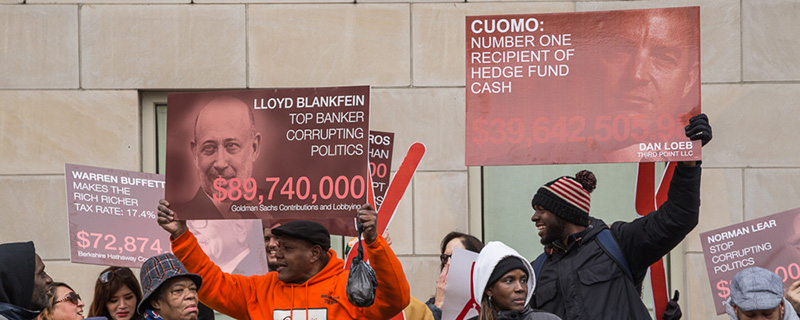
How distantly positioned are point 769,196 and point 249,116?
199 inches

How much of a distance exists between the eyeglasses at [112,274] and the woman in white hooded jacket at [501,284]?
236 centimetres

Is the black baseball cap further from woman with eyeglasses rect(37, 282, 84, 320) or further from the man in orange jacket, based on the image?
woman with eyeglasses rect(37, 282, 84, 320)

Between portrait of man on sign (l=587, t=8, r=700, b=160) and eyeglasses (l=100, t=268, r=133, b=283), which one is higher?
portrait of man on sign (l=587, t=8, r=700, b=160)

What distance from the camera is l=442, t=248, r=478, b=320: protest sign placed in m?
6.15

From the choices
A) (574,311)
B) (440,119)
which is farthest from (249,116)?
(440,119)

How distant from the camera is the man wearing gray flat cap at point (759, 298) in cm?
536

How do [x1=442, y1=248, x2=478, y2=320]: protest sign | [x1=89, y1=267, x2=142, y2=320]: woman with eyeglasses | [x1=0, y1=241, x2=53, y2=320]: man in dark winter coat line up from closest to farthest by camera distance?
[x1=0, y1=241, x2=53, y2=320]: man in dark winter coat < [x1=442, y1=248, x2=478, y2=320]: protest sign < [x1=89, y1=267, x2=142, y2=320]: woman with eyeglasses

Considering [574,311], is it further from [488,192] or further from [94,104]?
[94,104]

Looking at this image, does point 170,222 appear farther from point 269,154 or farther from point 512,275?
point 512,275

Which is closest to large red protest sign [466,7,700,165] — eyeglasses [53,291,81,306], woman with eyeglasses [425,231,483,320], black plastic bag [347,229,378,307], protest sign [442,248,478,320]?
protest sign [442,248,478,320]

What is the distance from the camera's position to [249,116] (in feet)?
19.3

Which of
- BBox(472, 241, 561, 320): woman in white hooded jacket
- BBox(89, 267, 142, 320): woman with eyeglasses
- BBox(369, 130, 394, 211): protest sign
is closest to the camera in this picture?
BBox(472, 241, 561, 320): woman in white hooded jacket

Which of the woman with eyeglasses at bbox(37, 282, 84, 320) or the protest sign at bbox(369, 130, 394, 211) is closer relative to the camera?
the woman with eyeglasses at bbox(37, 282, 84, 320)

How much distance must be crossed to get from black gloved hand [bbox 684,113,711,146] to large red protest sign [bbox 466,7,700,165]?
201 mm
